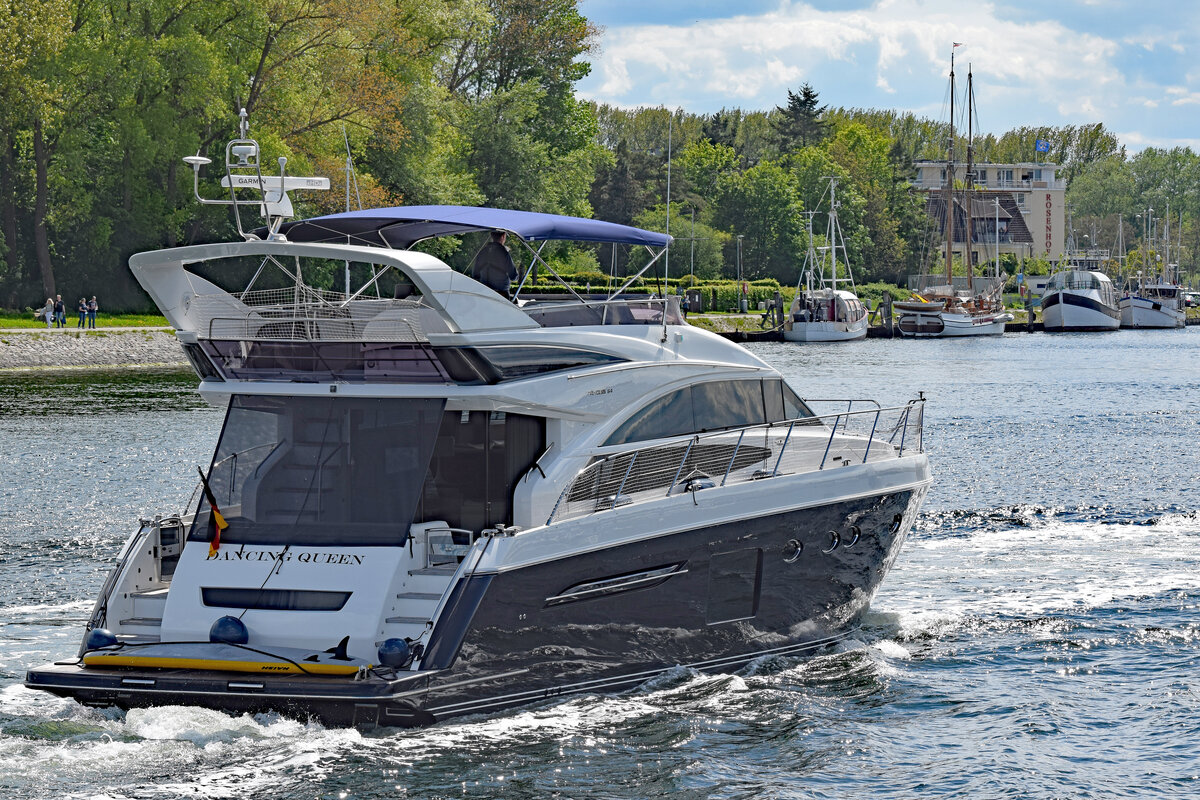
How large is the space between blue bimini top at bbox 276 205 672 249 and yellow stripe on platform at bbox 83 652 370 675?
3778 mm

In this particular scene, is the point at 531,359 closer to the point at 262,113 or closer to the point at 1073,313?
the point at 262,113

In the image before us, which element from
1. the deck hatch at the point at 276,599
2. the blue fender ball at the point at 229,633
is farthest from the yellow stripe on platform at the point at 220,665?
the deck hatch at the point at 276,599

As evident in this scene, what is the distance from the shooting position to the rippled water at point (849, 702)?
368 inches

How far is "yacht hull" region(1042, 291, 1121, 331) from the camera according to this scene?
290ft

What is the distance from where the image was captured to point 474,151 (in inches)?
2660

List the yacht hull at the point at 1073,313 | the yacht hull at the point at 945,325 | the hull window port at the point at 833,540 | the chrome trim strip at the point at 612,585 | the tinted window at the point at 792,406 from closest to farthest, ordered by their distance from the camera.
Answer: the chrome trim strip at the point at 612,585 → the hull window port at the point at 833,540 → the tinted window at the point at 792,406 → the yacht hull at the point at 945,325 → the yacht hull at the point at 1073,313

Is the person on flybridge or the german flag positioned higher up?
the person on flybridge

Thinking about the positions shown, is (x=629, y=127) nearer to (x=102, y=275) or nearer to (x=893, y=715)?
(x=102, y=275)

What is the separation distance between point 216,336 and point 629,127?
475ft

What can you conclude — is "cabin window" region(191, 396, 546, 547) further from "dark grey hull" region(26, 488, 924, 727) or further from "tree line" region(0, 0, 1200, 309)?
"tree line" region(0, 0, 1200, 309)

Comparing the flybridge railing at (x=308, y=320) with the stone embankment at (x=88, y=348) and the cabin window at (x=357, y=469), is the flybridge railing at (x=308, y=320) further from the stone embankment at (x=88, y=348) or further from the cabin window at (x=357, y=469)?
the stone embankment at (x=88, y=348)

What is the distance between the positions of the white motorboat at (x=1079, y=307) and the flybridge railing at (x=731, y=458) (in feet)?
→ 258

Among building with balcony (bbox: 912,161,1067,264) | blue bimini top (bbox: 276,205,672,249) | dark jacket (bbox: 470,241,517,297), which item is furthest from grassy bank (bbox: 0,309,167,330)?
building with balcony (bbox: 912,161,1067,264)

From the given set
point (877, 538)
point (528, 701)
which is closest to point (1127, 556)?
point (877, 538)
